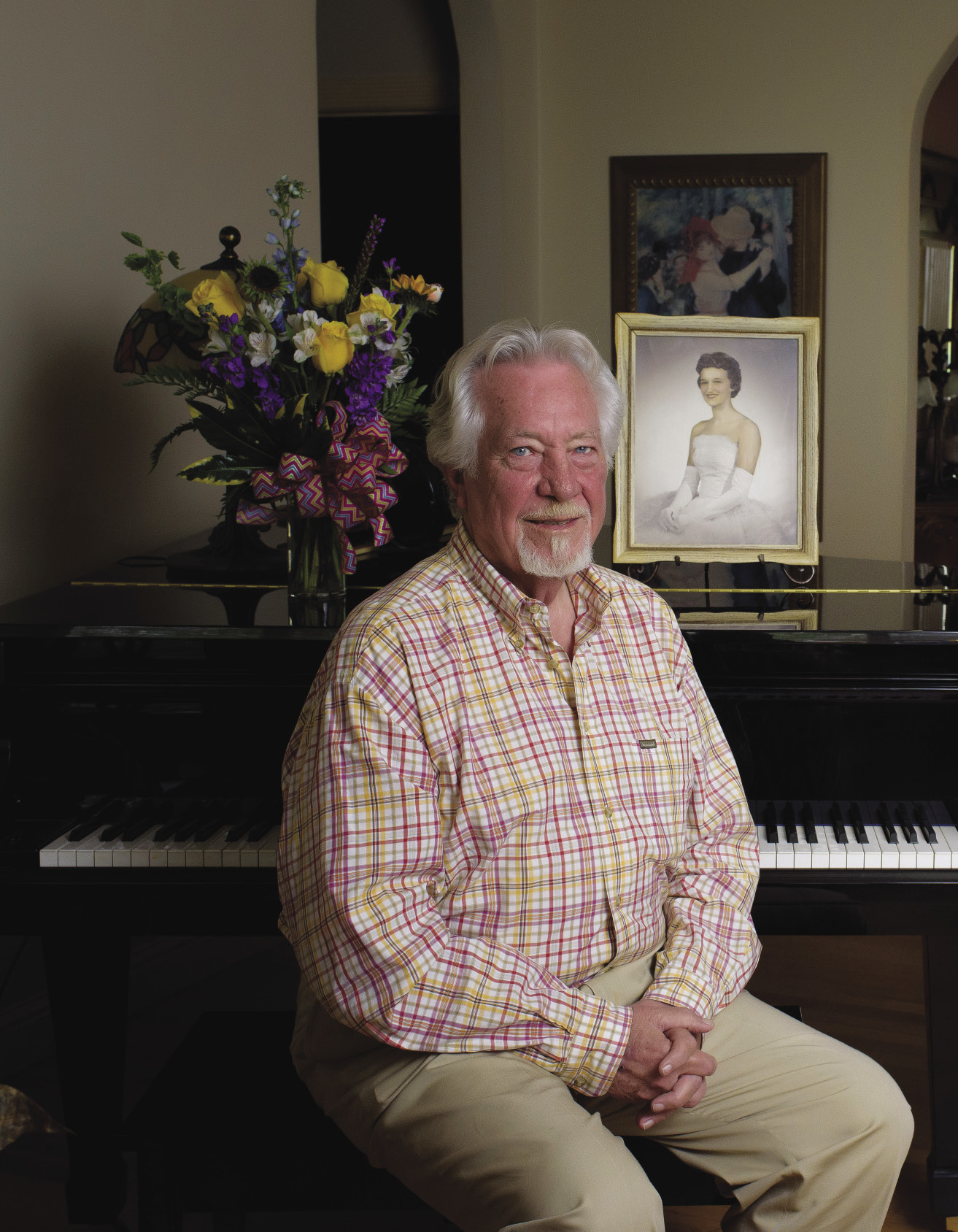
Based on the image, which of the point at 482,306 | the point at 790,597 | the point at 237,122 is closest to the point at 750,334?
the point at 790,597

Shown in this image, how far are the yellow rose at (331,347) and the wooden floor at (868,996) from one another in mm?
1751

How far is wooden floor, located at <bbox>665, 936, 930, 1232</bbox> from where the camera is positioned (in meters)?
2.48

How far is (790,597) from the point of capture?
2041mm

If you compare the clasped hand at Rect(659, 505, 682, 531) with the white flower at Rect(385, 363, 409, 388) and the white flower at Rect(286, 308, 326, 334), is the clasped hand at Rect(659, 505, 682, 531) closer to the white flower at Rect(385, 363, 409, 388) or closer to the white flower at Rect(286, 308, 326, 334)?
the white flower at Rect(385, 363, 409, 388)

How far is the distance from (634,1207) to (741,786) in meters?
0.58

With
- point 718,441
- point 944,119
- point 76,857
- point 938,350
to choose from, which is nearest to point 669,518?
point 718,441

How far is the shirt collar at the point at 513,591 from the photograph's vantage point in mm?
1490

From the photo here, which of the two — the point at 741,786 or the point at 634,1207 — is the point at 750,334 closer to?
the point at 741,786

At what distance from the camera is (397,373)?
1988mm

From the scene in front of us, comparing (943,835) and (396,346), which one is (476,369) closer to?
(396,346)

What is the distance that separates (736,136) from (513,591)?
4288 millimetres

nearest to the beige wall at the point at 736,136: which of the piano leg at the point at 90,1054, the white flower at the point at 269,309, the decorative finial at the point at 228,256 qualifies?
the decorative finial at the point at 228,256

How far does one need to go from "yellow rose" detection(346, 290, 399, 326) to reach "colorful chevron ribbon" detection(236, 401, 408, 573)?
0.51ft

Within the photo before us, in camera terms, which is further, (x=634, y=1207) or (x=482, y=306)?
(x=482, y=306)
